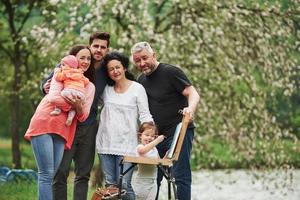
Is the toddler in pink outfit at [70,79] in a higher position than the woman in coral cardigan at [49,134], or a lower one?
higher

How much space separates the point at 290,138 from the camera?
1355cm

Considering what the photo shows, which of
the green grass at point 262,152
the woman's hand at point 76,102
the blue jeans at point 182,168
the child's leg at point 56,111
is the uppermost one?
the woman's hand at point 76,102

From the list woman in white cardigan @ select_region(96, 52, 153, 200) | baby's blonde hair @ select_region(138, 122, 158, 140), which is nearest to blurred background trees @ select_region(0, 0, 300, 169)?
woman in white cardigan @ select_region(96, 52, 153, 200)

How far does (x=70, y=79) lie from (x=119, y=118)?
0.60m

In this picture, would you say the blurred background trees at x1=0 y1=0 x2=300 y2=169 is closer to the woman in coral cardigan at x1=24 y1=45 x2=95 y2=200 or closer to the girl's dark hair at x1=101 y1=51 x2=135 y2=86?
the girl's dark hair at x1=101 y1=51 x2=135 y2=86

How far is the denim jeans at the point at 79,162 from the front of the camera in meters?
7.16

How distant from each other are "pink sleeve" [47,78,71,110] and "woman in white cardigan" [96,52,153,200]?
0.49m

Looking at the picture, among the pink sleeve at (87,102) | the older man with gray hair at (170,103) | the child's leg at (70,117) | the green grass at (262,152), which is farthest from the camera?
the green grass at (262,152)

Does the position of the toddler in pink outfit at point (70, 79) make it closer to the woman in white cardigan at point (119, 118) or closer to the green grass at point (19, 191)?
the woman in white cardigan at point (119, 118)

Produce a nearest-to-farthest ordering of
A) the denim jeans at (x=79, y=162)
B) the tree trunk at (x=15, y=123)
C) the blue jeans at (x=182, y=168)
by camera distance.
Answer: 1. the denim jeans at (x=79, y=162)
2. the blue jeans at (x=182, y=168)
3. the tree trunk at (x=15, y=123)

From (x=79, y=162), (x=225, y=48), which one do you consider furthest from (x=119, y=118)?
(x=225, y=48)

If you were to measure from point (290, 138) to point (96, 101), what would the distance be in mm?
7035

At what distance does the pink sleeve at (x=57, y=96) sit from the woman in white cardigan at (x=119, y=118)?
49 centimetres

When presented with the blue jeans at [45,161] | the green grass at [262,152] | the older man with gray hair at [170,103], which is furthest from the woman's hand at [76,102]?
the green grass at [262,152]
